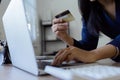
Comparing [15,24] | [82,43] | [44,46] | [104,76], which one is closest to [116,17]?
[82,43]

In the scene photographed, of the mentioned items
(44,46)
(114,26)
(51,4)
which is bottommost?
(44,46)

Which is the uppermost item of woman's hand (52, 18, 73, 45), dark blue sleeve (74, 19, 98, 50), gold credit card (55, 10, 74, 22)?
gold credit card (55, 10, 74, 22)

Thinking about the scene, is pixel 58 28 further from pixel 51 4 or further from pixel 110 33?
pixel 51 4

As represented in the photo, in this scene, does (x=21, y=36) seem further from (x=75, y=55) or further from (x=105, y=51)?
(x=105, y=51)

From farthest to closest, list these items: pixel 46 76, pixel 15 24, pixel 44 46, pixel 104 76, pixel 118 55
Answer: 1. pixel 44 46
2. pixel 118 55
3. pixel 15 24
4. pixel 46 76
5. pixel 104 76

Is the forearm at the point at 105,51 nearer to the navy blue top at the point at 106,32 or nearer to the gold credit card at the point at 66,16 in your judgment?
the gold credit card at the point at 66,16

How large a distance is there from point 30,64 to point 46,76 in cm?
6

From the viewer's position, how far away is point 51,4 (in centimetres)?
340

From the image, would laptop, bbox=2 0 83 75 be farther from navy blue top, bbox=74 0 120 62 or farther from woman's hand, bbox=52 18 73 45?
navy blue top, bbox=74 0 120 62

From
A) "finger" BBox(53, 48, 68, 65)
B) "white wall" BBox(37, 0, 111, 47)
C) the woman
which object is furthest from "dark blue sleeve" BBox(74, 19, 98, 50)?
"white wall" BBox(37, 0, 111, 47)

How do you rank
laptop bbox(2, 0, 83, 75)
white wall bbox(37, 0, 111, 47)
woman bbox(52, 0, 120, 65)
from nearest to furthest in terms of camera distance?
laptop bbox(2, 0, 83, 75) → woman bbox(52, 0, 120, 65) → white wall bbox(37, 0, 111, 47)

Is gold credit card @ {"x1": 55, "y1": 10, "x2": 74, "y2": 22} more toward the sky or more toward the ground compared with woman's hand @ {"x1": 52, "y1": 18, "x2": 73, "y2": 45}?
more toward the sky

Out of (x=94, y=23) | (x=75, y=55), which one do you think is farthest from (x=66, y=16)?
(x=94, y=23)

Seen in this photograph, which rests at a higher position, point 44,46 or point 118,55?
point 118,55
